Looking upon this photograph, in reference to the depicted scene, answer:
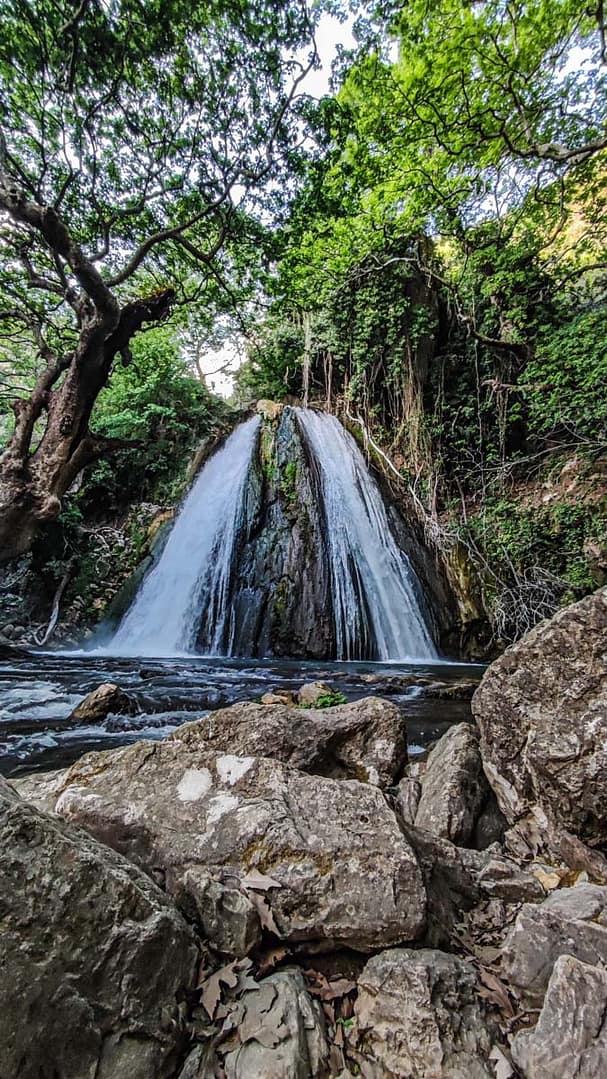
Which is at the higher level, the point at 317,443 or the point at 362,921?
the point at 317,443

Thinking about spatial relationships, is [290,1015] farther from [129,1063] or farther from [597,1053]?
[597,1053]

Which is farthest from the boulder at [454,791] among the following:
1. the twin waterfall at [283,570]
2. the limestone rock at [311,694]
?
the twin waterfall at [283,570]

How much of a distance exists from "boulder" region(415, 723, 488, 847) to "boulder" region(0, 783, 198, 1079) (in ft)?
4.60

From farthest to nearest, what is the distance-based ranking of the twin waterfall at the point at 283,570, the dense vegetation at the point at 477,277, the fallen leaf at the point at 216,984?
the twin waterfall at the point at 283,570 → the dense vegetation at the point at 477,277 → the fallen leaf at the point at 216,984

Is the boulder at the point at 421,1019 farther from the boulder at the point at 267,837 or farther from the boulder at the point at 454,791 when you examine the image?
the boulder at the point at 454,791

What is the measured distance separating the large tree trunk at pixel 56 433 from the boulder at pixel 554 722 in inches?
290

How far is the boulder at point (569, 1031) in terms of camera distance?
3.17ft

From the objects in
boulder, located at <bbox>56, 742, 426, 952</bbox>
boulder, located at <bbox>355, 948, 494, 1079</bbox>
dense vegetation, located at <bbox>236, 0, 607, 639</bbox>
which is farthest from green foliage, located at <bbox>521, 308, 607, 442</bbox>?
boulder, located at <bbox>355, 948, 494, 1079</bbox>

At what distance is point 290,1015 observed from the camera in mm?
1127

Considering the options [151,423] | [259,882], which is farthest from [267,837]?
[151,423]

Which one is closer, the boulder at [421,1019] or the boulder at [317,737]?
the boulder at [421,1019]

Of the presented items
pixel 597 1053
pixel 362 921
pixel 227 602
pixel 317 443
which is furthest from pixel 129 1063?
pixel 317 443

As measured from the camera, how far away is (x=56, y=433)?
7504 millimetres

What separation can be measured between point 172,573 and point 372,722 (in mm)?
7811
